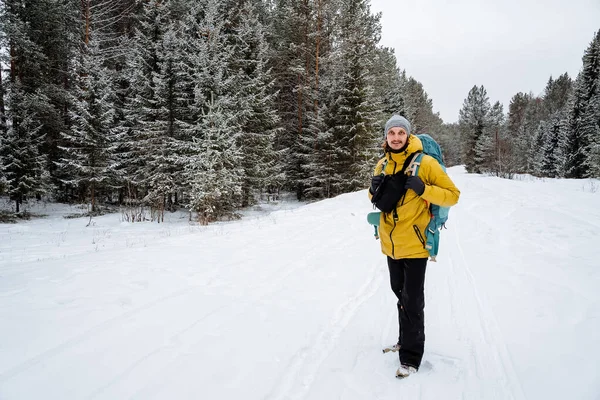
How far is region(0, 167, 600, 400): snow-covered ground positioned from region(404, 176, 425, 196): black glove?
5.47 feet

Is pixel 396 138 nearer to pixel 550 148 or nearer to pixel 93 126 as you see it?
pixel 93 126

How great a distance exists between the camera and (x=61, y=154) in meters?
19.6

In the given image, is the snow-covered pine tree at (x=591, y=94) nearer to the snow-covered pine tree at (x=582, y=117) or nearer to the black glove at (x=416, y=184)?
the snow-covered pine tree at (x=582, y=117)

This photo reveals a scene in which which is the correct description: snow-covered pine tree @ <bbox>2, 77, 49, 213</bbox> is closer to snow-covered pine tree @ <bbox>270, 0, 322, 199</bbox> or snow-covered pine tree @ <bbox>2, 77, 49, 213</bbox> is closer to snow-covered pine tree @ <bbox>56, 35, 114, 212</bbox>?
snow-covered pine tree @ <bbox>56, 35, 114, 212</bbox>

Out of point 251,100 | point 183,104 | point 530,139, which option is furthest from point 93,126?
point 530,139

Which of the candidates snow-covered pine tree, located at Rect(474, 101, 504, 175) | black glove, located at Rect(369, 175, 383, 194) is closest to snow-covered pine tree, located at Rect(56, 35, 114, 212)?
black glove, located at Rect(369, 175, 383, 194)

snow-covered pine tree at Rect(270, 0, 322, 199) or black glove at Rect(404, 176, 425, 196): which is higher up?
snow-covered pine tree at Rect(270, 0, 322, 199)

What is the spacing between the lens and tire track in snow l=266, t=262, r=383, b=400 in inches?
93.2

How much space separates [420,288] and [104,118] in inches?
770

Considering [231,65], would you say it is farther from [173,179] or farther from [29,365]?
[29,365]

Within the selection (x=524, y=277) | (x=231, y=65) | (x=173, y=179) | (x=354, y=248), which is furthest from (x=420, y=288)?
(x=231, y=65)

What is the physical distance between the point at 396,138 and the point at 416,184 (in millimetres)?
494

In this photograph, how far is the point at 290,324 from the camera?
11.1ft

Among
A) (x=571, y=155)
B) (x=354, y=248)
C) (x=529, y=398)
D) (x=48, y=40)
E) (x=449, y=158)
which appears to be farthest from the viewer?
(x=449, y=158)
